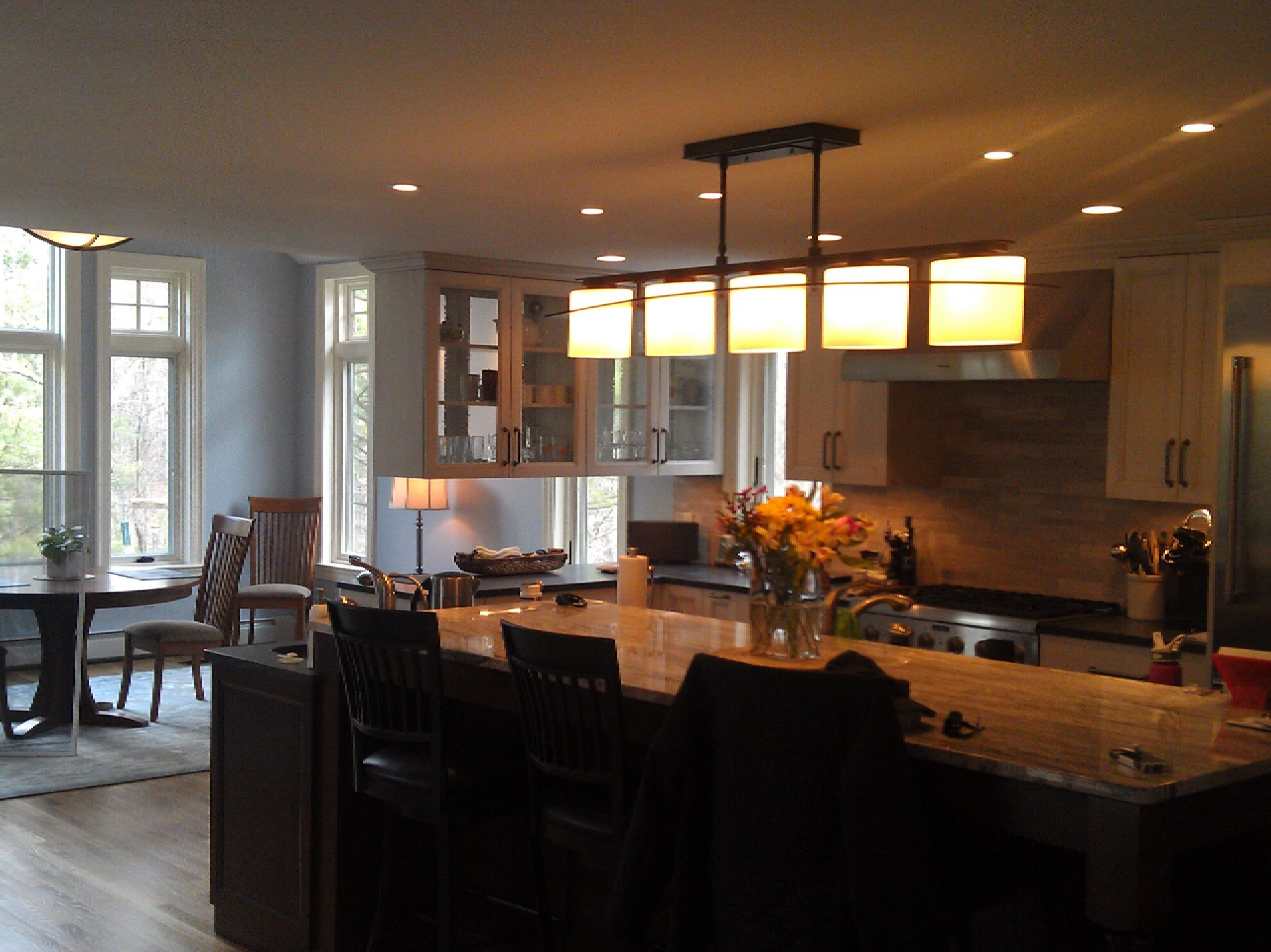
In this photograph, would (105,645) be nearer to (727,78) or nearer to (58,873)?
(58,873)

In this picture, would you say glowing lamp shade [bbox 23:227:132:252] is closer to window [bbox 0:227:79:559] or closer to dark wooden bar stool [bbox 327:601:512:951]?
window [bbox 0:227:79:559]

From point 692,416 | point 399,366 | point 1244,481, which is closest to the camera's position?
point 1244,481

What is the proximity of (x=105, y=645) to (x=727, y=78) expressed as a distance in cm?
683

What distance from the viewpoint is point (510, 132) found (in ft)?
11.6

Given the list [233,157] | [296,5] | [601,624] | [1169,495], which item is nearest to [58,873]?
[601,624]

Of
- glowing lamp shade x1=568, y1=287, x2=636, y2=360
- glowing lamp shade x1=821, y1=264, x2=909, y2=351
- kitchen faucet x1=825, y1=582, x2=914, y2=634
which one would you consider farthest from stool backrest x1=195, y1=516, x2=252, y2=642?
glowing lamp shade x1=821, y1=264, x2=909, y2=351

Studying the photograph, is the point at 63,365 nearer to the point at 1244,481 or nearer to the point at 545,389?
the point at 545,389

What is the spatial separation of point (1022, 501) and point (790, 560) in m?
3.04

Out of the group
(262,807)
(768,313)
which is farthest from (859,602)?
(262,807)

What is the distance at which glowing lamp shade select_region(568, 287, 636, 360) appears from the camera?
12.3 feet

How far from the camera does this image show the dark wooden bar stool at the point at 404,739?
3402mm

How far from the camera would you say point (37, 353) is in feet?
26.9

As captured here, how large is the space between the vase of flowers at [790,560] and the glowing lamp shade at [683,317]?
1.51ft

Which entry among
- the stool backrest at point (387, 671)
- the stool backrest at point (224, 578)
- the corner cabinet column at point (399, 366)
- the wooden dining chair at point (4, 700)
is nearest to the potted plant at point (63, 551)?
the wooden dining chair at point (4, 700)
